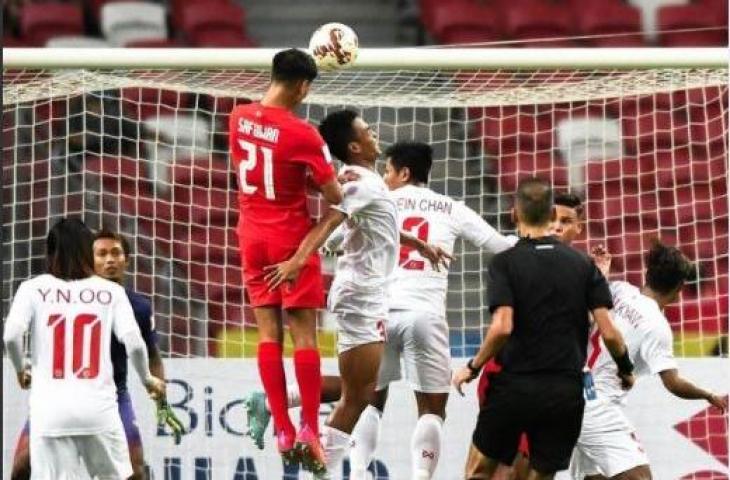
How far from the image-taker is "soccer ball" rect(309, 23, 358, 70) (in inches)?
389

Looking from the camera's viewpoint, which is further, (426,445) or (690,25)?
(690,25)

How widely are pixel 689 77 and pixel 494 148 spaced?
5.69 feet

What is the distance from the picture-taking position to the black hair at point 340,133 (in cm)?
961

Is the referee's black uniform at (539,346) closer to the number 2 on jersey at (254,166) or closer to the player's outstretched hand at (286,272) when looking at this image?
the player's outstretched hand at (286,272)

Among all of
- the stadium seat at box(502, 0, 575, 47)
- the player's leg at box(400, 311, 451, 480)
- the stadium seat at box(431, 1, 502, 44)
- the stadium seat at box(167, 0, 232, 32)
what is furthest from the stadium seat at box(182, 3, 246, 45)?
the player's leg at box(400, 311, 451, 480)

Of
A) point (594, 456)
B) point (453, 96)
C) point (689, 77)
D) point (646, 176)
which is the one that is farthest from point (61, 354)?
point (646, 176)

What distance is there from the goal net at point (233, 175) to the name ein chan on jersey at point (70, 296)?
219cm

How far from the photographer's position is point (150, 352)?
34.5 ft

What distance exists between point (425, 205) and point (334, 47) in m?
1.01

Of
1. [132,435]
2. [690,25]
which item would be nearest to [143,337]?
[132,435]

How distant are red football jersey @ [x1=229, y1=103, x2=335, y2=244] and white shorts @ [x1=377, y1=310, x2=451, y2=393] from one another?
1201 millimetres

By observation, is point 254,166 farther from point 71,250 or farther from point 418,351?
point 418,351

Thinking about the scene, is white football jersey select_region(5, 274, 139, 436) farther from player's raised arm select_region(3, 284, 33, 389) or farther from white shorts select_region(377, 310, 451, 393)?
white shorts select_region(377, 310, 451, 393)

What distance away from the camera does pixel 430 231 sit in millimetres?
10391
